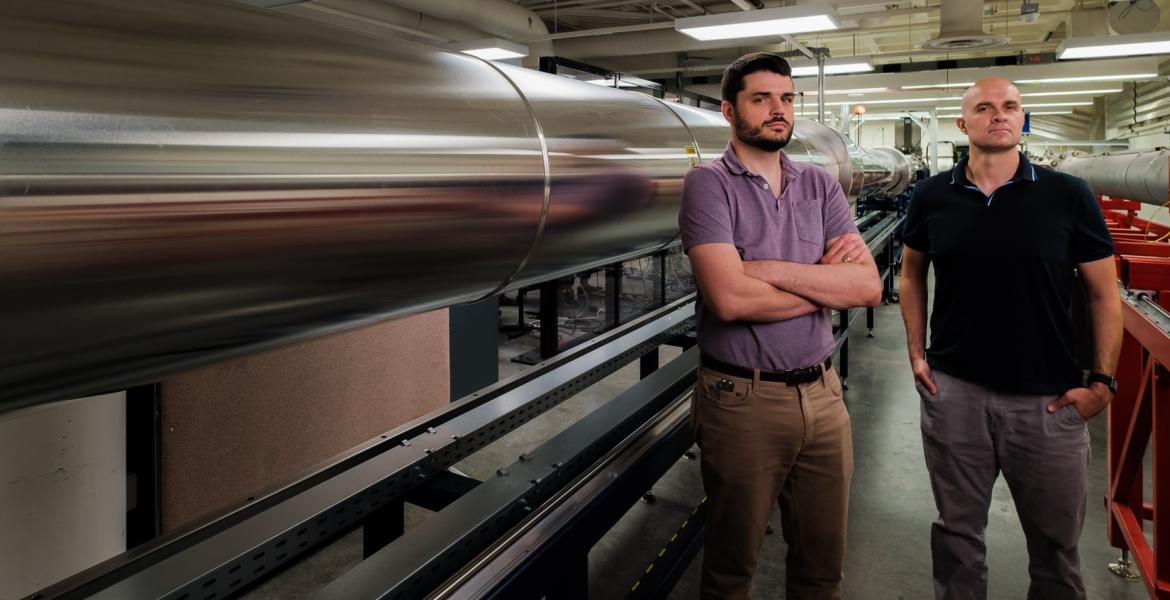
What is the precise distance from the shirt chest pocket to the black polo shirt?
438 millimetres

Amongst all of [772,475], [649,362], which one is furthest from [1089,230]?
[649,362]

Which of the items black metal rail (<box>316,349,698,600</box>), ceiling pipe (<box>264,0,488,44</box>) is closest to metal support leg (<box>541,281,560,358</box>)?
black metal rail (<box>316,349,698,600</box>)

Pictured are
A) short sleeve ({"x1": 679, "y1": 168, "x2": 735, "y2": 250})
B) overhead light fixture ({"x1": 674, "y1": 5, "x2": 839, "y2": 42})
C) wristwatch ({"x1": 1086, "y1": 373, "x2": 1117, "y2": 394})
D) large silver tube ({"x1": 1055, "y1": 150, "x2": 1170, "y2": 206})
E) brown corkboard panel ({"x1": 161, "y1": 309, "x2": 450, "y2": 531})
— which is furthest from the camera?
overhead light fixture ({"x1": 674, "y1": 5, "x2": 839, "y2": 42})

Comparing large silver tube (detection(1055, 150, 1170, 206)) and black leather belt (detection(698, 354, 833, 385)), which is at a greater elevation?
large silver tube (detection(1055, 150, 1170, 206))

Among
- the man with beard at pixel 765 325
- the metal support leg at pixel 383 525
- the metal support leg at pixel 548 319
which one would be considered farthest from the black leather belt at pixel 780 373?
the metal support leg at pixel 548 319

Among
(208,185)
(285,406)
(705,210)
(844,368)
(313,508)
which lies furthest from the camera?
(844,368)

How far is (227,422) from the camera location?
7.21 ft

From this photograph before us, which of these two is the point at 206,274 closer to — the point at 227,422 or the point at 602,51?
the point at 227,422

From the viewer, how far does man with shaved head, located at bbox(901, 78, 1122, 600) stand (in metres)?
Answer: 1.51

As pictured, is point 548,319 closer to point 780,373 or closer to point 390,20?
point 780,373

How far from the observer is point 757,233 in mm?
1317

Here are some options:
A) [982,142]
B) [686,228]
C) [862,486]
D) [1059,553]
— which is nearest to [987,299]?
[982,142]

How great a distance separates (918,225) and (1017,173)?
9.2 inches

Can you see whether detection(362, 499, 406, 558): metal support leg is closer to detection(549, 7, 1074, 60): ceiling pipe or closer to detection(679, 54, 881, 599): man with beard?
detection(679, 54, 881, 599): man with beard
